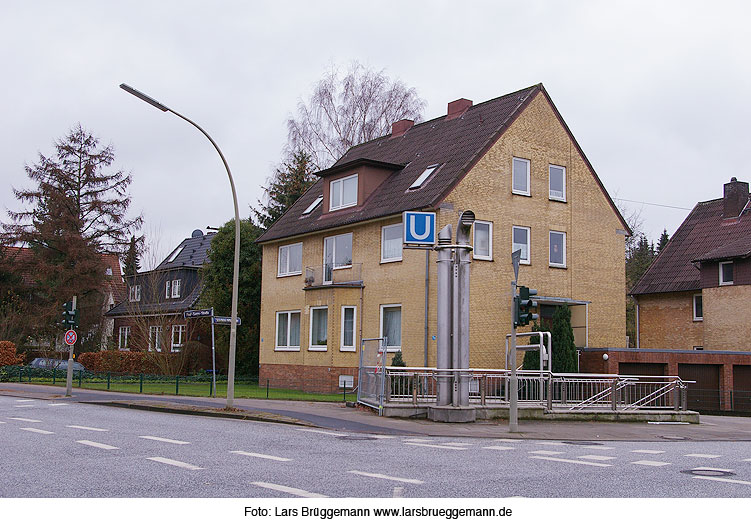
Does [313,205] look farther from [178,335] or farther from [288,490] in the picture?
[288,490]

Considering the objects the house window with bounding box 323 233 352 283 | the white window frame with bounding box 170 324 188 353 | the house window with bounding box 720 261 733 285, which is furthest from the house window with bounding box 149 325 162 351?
the house window with bounding box 720 261 733 285

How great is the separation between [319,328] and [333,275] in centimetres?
221

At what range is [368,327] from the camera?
30734 millimetres

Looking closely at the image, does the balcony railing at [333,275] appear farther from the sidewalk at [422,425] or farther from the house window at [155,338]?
the house window at [155,338]

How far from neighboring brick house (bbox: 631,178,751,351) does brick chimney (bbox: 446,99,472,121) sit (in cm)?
1317

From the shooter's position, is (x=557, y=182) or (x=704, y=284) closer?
(x=557, y=182)

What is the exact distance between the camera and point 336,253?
108 ft

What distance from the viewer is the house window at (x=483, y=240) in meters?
29.2

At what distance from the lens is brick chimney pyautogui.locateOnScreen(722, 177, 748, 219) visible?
41.2 meters

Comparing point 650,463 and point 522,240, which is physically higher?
point 522,240

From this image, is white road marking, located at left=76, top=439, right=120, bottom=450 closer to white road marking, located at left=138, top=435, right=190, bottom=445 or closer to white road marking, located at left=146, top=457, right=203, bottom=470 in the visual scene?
white road marking, located at left=138, top=435, right=190, bottom=445

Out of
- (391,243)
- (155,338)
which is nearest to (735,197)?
(391,243)

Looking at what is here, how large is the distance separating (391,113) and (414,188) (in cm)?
1899
